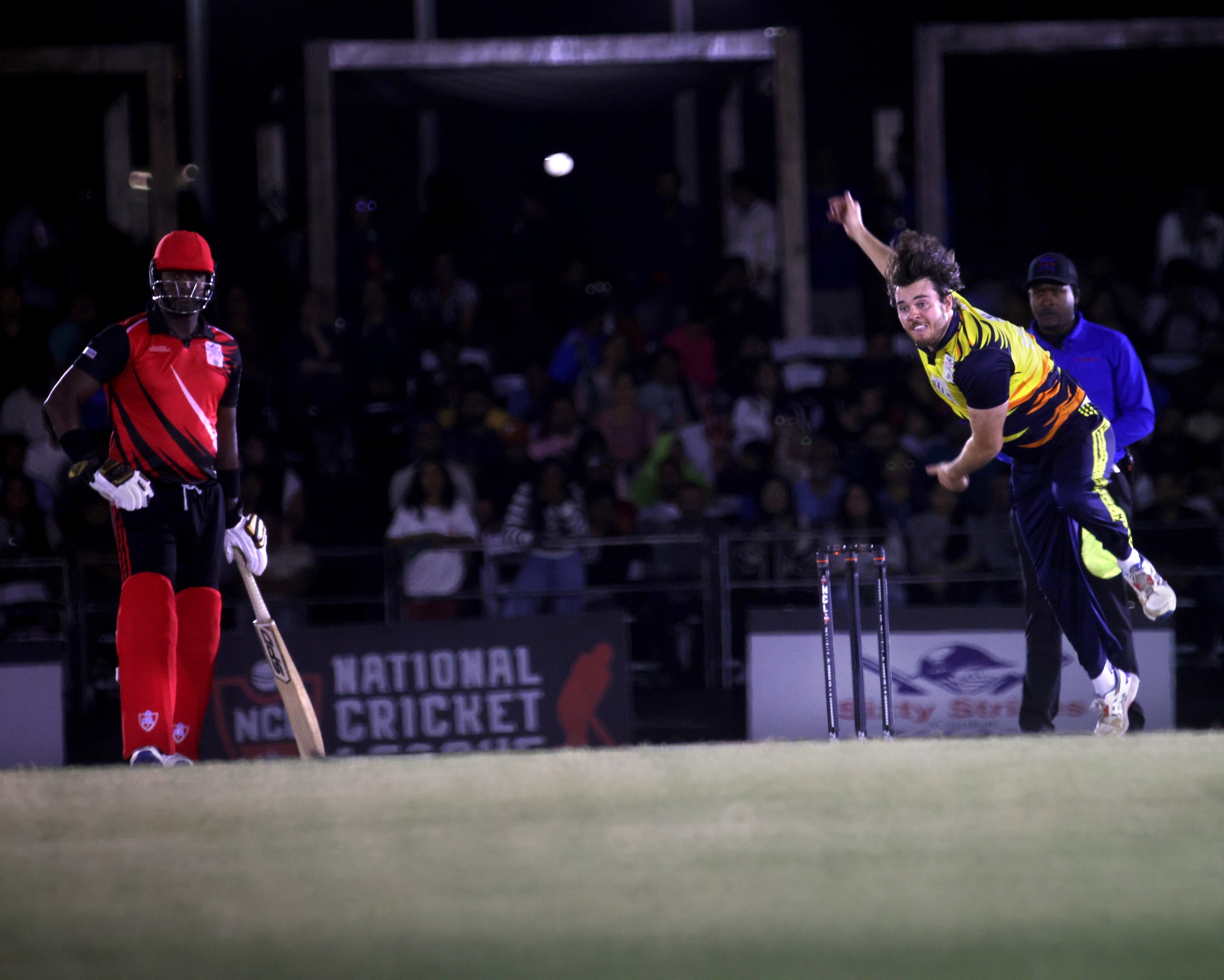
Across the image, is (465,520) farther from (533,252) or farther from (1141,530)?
(1141,530)

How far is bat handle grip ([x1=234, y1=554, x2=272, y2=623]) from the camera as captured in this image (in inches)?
237

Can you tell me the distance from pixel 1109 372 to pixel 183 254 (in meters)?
3.81

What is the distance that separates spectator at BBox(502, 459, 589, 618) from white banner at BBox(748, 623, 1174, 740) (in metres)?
1.64

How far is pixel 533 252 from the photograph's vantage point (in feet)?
39.5

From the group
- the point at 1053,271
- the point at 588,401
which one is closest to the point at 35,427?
the point at 588,401

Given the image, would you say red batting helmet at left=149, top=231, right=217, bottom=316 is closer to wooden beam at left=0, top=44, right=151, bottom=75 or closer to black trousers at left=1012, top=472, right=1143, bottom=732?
black trousers at left=1012, top=472, right=1143, bottom=732

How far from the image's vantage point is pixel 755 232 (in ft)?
41.2

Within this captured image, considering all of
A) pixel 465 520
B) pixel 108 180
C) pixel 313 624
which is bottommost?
pixel 313 624

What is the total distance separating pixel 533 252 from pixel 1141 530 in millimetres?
5015

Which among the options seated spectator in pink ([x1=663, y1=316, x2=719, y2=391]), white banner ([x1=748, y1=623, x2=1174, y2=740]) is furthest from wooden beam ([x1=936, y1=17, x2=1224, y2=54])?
white banner ([x1=748, y1=623, x2=1174, y2=740])

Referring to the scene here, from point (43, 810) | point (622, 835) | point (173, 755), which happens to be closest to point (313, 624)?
point (173, 755)

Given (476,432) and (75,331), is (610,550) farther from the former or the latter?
(75,331)

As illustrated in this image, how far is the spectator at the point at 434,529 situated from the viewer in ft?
32.1

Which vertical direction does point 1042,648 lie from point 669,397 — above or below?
below
